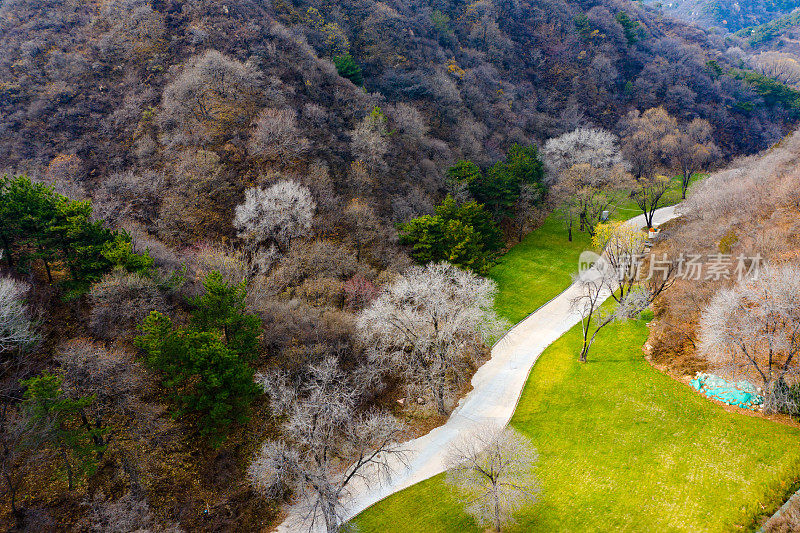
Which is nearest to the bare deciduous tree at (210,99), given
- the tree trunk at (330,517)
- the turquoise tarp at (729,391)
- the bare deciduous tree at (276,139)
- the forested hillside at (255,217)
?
the forested hillside at (255,217)

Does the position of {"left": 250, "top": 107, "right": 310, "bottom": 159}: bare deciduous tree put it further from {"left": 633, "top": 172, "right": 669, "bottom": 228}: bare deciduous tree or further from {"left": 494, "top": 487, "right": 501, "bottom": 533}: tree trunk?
{"left": 633, "top": 172, "right": 669, "bottom": 228}: bare deciduous tree

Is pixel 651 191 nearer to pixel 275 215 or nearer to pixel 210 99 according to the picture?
pixel 275 215

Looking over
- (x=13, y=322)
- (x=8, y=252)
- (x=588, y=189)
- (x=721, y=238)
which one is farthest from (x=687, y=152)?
(x=8, y=252)

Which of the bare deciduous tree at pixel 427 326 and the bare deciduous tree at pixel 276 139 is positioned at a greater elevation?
the bare deciduous tree at pixel 276 139

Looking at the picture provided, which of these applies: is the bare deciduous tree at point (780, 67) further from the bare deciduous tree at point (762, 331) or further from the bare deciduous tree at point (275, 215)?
the bare deciduous tree at point (275, 215)

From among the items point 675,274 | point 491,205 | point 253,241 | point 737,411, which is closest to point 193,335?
point 253,241
